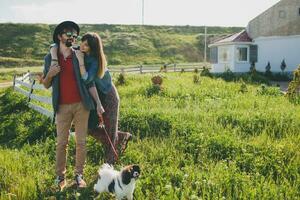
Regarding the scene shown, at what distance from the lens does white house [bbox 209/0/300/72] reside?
31672 millimetres

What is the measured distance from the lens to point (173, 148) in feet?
26.1

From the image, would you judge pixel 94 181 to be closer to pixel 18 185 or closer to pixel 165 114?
pixel 18 185

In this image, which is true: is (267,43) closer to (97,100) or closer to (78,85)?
(97,100)

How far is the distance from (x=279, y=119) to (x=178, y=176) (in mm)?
3848

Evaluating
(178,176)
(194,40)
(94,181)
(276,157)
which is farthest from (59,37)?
(194,40)

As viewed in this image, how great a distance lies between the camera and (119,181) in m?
5.62

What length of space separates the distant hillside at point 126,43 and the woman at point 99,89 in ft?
191

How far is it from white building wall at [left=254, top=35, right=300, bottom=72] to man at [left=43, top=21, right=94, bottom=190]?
2645 cm

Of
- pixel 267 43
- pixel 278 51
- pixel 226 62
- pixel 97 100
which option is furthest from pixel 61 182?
pixel 226 62

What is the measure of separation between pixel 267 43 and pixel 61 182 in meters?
28.9

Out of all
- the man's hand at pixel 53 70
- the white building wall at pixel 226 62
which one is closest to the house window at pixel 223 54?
the white building wall at pixel 226 62

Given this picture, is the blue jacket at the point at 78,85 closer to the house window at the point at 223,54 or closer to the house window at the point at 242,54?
the house window at the point at 242,54

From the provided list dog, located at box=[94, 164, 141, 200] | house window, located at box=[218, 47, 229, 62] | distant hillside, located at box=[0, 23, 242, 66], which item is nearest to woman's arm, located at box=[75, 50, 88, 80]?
dog, located at box=[94, 164, 141, 200]

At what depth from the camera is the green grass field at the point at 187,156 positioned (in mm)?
6164
